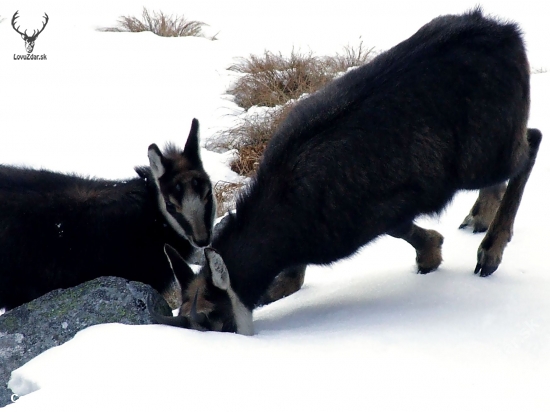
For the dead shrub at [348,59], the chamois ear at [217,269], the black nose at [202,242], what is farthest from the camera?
the dead shrub at [348,59]

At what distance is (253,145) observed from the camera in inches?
427

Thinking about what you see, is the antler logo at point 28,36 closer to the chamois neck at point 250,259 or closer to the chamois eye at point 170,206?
the chamois eye at point 170,206

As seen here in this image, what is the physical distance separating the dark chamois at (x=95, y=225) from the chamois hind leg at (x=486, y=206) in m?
2.22

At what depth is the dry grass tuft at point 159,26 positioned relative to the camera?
16.0 metres

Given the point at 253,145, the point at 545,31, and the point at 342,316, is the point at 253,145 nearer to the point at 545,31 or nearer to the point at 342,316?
the point at 342,316

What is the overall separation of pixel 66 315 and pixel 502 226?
324cm

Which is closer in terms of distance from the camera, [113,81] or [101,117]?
[101,117]

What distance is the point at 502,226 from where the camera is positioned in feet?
19.5

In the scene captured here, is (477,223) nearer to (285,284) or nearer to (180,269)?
(285,284)

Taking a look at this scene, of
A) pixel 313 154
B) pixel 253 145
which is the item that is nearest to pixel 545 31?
pixel 253 145

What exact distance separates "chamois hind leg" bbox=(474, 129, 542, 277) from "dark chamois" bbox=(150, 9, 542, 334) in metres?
0.02

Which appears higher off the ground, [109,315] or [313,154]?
[313,154]

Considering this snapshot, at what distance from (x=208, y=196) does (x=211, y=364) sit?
2390 millimetres

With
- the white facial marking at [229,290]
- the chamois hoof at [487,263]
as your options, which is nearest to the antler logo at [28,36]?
the white facial marking at [229,290]
